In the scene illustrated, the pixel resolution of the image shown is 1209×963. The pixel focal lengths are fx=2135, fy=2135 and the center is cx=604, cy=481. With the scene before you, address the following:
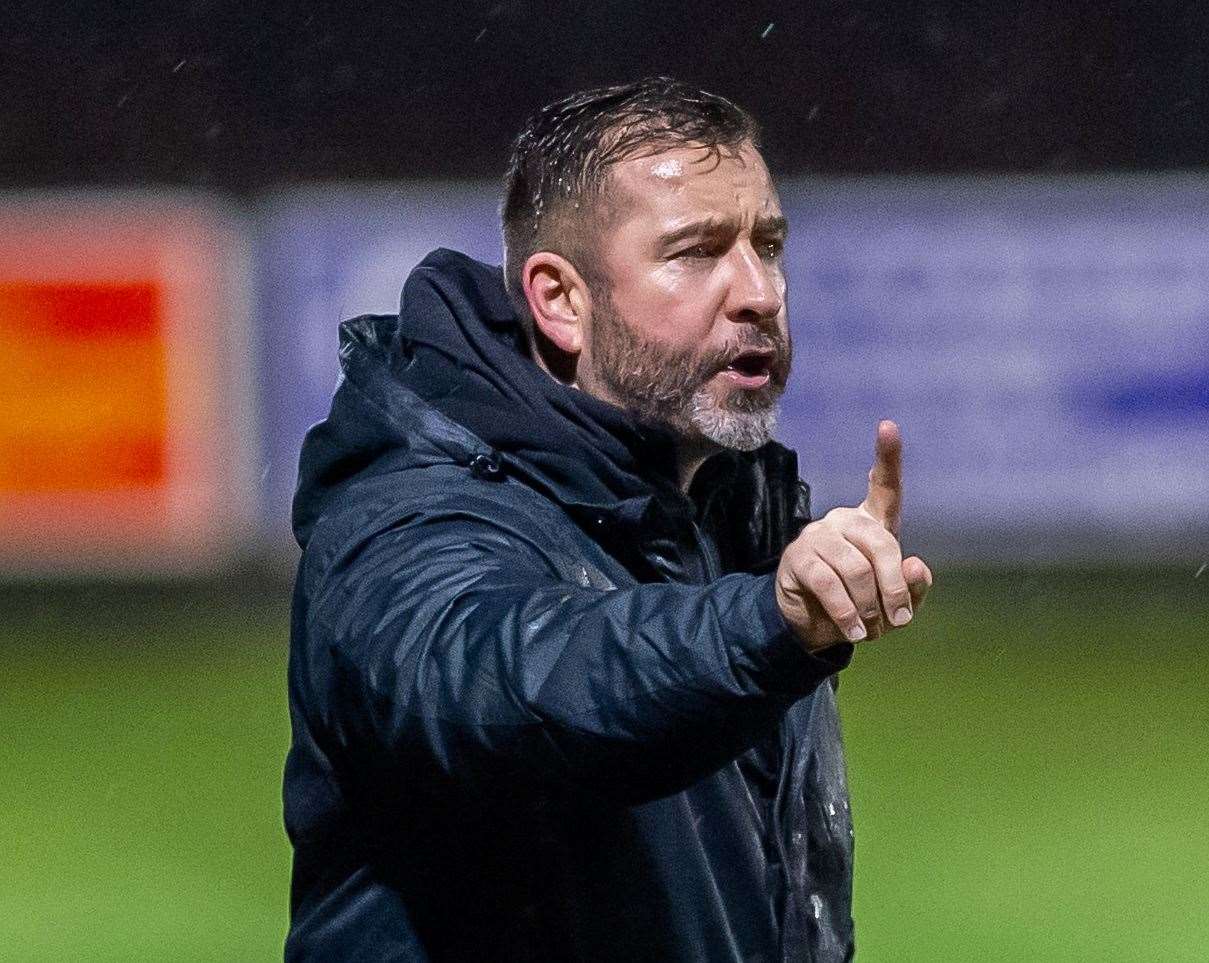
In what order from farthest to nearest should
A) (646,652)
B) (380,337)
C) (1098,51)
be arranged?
(1098,51)
(380,337)
(646,652)

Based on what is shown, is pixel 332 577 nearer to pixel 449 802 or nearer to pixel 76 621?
pixel 449 802

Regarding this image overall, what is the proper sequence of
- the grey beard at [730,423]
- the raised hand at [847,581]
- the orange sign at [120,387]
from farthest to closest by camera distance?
the orange sign at [120,387] → the grey beard at [730,423] → the raised hand at [847,581]

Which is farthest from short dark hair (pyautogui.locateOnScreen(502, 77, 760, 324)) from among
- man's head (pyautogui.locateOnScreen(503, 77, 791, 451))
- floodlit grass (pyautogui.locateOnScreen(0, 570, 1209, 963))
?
floodlit grass (pyautogui.locateOnScreen(0, 570, 1209, 963))

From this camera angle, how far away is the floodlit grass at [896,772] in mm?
5109

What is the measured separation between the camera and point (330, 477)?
7.24 feet

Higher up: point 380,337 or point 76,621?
point 380,337

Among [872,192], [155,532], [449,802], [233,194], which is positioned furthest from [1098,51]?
[449,802]

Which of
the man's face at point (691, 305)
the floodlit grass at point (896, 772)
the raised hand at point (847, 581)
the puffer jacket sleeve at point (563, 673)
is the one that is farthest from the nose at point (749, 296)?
the floodlit grass at point (896, 772)

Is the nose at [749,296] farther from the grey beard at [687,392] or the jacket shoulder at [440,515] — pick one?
the jacket shoulder at [440,515]

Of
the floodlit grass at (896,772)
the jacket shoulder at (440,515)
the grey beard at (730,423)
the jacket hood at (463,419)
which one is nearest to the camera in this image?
the jacket shoulder at (440,515)

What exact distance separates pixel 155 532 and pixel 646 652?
6445mm

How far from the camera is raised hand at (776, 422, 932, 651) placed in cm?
166

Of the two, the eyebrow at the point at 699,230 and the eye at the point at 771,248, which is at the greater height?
the eyebrow at the point at 699,230

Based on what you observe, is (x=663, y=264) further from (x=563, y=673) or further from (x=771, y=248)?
(x=563, y=673)
